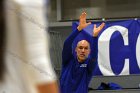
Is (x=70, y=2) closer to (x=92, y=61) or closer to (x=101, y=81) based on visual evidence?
(x=101, y=81)

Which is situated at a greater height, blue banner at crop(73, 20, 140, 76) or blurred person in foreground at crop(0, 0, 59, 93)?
blurred person in foreground at crop(0, 0, 59, 93)

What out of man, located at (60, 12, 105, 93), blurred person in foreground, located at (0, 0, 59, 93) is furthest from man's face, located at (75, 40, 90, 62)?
blurred person in foreground, located at (0, 0, 59, 93)

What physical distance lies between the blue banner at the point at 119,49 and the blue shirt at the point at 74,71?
150 centimetres

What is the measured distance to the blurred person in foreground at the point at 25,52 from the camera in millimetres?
735

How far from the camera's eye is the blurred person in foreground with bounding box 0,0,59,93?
0.74 meters

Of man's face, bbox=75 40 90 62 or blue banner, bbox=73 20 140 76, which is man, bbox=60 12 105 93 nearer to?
man's face, bbox=75 40 90 62

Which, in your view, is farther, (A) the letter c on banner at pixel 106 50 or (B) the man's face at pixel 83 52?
(A) the letter c on banner at pixel 106 50

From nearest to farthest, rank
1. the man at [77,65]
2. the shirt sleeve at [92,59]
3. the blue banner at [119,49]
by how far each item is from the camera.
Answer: the man at [77,65]
the shirt sleeve at [92,59]
the blue banner at [119,49]

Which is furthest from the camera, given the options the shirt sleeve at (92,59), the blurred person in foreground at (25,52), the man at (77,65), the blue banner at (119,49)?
the blue banner at (119,49)

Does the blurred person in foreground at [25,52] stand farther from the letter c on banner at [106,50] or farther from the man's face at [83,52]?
the letter c on banner at [106,50]

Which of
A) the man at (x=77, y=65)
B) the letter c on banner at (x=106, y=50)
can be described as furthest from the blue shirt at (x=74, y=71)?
the letter c on banner at (x=106, y=50)

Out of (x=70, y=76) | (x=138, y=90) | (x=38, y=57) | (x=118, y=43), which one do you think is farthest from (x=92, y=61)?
(x=38, y=57)

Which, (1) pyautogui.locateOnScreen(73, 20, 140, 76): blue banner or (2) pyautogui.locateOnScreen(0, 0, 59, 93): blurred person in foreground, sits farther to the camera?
(1) pyautogui.locateOnScreen(73, 20, 140, 76): blue banner

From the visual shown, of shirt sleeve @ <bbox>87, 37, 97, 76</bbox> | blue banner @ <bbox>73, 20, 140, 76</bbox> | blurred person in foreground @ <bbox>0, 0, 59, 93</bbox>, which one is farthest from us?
blue banner @ <bbox>73, 20, 140, 76</bbox>
